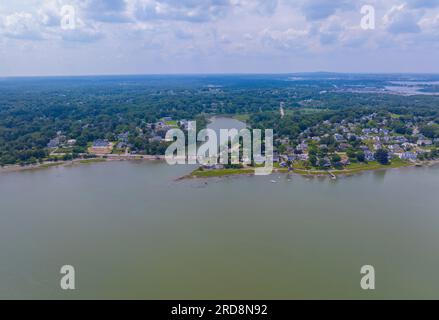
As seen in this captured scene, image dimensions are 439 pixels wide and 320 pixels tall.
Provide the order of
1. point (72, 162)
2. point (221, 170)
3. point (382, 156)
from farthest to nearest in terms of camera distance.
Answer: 1. point (72, 162)
2. point (382, 156)
3. point (221, 170)

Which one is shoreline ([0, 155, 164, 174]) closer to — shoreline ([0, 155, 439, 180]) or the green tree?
shoreline ([0, 155, 439, 180])

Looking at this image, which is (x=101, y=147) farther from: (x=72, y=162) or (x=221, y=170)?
(x=221, y=170)

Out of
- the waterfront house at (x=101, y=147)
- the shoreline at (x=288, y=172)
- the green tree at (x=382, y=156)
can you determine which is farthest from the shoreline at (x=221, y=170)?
the waterfront house at (x=101, y=147)

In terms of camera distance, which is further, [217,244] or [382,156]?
[382,156]

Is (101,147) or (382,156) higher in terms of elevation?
(101,147)

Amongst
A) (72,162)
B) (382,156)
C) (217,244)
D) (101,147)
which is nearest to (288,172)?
(382,156)

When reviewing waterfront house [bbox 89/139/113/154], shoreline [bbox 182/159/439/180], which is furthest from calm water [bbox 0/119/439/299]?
waterfront house [bbox 89/139/113/154]

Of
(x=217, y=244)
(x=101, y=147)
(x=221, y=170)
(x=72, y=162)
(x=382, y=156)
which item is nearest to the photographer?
(x=217, y=244)

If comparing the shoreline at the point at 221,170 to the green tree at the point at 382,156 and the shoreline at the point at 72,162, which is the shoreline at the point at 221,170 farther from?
the green tree at the point at 382,156

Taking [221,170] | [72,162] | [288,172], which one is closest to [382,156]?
[288,172]
